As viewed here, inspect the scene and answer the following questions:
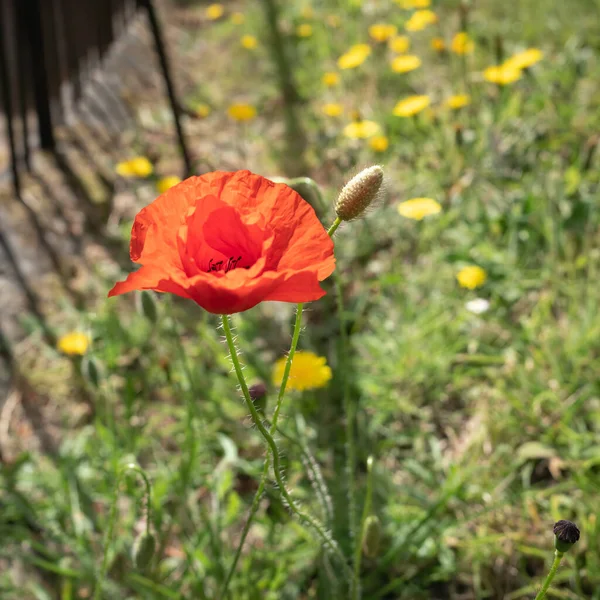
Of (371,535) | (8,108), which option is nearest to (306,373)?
(371,535)

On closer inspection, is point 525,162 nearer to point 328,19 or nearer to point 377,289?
point 377,289

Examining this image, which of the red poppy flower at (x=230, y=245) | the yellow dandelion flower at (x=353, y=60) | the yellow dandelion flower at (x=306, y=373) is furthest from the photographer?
the yellow dandelion flower at (x=353, y=60)

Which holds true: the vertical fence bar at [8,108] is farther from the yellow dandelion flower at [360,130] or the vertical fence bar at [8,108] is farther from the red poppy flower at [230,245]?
the red poppy flower at [230,245]

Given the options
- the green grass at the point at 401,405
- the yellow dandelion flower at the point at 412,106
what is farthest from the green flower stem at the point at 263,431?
the yellow dandelion flower at the point at 412,106

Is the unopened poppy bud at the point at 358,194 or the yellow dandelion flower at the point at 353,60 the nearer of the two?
the unopened poppy bud at the point at 358,194

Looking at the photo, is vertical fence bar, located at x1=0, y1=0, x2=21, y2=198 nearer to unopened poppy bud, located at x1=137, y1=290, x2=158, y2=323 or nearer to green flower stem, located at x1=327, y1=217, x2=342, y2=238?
unopened poppy bud, located at x1=137, y1=290, x2=158, y2=323

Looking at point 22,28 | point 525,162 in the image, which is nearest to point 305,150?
point 525,162
